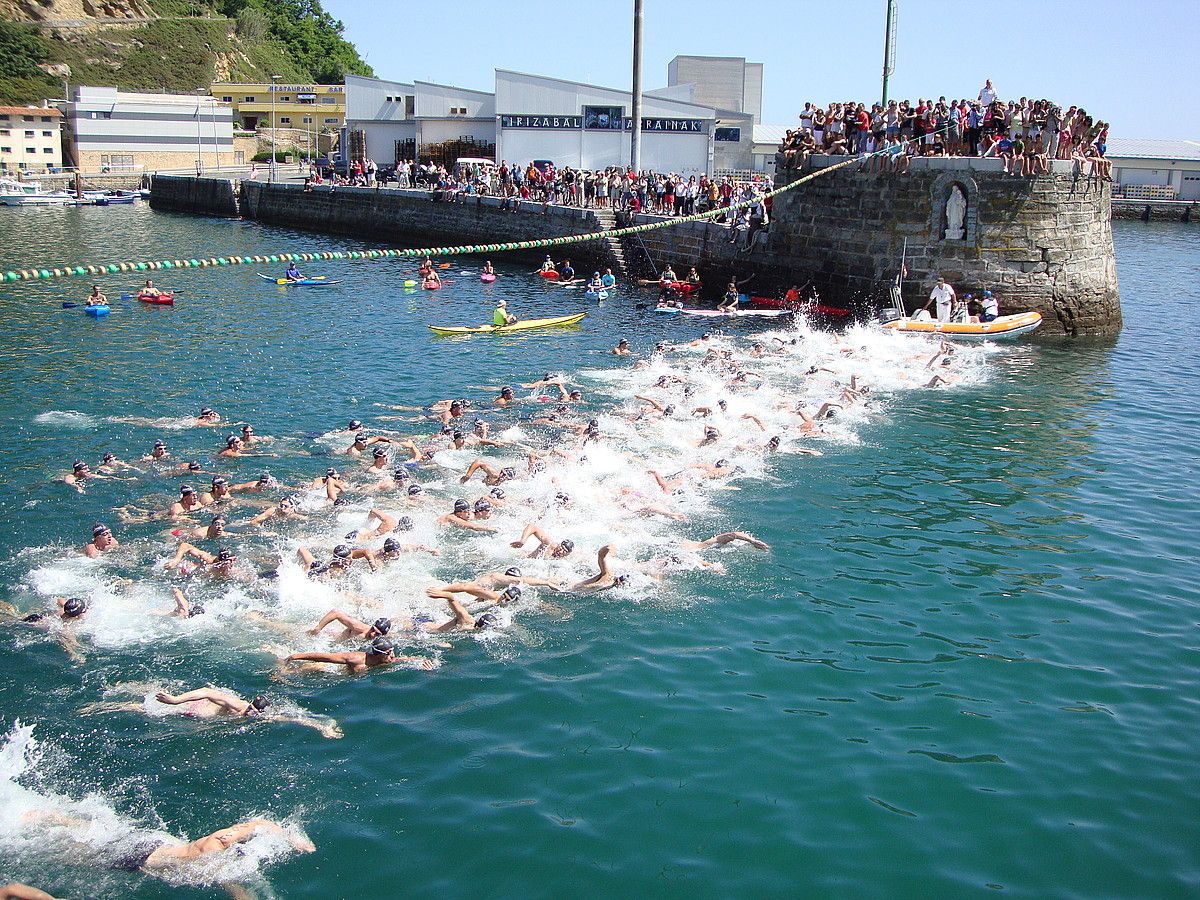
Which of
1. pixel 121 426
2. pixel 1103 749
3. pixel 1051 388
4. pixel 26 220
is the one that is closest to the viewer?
pixel 1103 749

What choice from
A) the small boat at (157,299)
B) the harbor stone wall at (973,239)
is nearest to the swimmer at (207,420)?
the small boat at (157,299)

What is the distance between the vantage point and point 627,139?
57.6 meters

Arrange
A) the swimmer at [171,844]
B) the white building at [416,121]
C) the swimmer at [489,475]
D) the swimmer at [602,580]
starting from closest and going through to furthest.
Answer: the swimmer at [171,844], the swimmer at [602,580], the swimmer at [489,475], the white building at [416,121]

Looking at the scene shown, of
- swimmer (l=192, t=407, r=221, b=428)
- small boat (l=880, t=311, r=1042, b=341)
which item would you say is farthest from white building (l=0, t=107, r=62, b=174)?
small boat (l=880, t=311, r=1042, b=341)

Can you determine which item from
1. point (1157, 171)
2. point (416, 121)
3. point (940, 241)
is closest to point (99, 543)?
point (940, 241)

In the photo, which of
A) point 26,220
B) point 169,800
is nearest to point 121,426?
point 169,800

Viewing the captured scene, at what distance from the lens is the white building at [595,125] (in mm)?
56875

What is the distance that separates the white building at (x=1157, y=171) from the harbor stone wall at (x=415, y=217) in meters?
64.1

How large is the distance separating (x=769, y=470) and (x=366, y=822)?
438 inches

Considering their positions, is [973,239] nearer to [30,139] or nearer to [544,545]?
[544,545]

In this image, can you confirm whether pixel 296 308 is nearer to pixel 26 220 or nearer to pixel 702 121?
pixel 702 121

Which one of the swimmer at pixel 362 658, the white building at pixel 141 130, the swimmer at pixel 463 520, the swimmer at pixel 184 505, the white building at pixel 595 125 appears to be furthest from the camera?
the white building at pixel 141 130

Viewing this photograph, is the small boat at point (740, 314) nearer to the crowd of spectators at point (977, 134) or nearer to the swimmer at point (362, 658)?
the crowd of spectators at point (977, 134)

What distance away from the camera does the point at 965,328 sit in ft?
97.5
